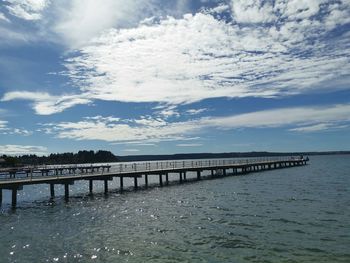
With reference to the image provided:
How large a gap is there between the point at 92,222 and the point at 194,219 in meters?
6.73

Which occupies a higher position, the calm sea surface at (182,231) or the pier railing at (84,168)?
the pier railing at (84,168)

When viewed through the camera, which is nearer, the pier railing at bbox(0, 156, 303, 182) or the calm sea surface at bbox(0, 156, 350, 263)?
the calm sea surface at bbox(0, 156, 350, 263)

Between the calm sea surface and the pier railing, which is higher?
the pier railing

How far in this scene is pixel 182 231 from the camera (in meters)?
21.5

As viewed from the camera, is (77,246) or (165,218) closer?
(77,246)

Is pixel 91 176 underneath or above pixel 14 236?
above

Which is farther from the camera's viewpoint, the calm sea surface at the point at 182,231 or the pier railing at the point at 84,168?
the pier railing at the point at 84,168

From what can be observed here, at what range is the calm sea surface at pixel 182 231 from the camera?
672 inches

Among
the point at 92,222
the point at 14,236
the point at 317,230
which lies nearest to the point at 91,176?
the point at 92,222

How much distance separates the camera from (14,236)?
2162cm

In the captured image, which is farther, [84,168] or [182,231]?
[84,168]

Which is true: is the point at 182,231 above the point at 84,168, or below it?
below

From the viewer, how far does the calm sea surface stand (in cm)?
1706

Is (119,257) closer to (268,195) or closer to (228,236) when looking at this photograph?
(228,236)
